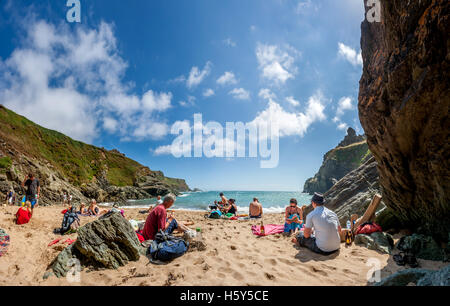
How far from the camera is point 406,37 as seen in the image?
13.2ft

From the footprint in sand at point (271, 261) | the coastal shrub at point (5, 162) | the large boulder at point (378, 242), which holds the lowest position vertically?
the footprint in sand at point (271, 261)

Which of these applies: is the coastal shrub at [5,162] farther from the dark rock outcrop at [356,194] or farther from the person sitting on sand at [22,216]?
the dark rock outcrop at [356,194]

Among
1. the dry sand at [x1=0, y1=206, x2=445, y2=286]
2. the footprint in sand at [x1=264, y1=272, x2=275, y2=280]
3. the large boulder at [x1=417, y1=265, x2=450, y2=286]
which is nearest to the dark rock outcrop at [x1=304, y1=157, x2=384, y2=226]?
the dry sand at [x1=0, y1=206, x2=445, y2=286]

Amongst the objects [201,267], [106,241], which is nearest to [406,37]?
[201,267]

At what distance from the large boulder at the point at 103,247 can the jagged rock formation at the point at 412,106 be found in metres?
7.12

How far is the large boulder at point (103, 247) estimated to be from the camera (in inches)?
156

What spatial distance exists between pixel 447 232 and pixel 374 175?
5.96m

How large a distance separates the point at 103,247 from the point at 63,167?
5307 cm

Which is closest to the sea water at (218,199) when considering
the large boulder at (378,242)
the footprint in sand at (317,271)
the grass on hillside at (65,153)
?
the grass on hillside at (65,153)

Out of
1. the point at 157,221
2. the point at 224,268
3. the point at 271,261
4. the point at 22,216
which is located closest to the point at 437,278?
the point at 271,261

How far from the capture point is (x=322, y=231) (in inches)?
191

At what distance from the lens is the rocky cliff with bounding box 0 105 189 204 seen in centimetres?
2452

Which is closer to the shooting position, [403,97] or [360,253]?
[403,97]

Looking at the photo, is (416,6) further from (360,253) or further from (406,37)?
Result: (360,253)
